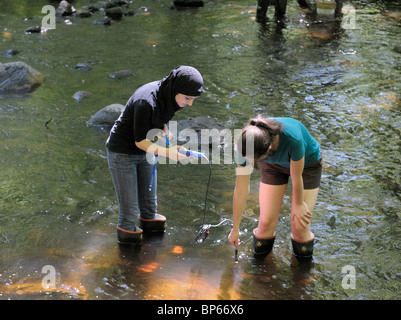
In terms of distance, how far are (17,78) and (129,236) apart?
5922mm

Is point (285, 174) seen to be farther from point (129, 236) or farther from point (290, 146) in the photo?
point (129, 236)

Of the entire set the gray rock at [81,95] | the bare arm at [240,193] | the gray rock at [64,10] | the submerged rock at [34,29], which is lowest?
the gray rock at [81,95]

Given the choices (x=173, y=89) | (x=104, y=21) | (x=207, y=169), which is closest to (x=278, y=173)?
(x=173, y=89)

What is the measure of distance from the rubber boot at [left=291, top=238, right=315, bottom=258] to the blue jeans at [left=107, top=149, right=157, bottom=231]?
53.0 inches

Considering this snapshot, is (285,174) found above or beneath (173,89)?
beneath

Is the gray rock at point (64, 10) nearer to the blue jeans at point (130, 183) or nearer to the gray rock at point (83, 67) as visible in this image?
the gray rock at point (83, 67)

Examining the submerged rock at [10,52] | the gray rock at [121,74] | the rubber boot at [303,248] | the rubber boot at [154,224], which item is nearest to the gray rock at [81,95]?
the gray rock at [121,74]

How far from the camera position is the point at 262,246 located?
13.9 feet

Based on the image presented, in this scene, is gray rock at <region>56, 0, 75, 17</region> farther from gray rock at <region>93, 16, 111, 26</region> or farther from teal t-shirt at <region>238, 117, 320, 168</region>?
teal t-shirt at <region>238, 117, 320, 168</region>

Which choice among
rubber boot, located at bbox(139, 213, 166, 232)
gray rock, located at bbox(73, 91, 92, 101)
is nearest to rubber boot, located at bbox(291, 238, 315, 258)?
rubber boot, located at bbox(139, 213, 166, 232)

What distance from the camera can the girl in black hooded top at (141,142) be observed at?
11.9 ft

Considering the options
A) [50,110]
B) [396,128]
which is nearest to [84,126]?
[50,110]

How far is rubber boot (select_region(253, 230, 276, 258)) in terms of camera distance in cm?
421

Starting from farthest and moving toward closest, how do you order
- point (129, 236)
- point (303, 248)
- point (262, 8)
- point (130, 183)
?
point (262, 8), point (129, 236), point (303, 248), point (130, 183)
